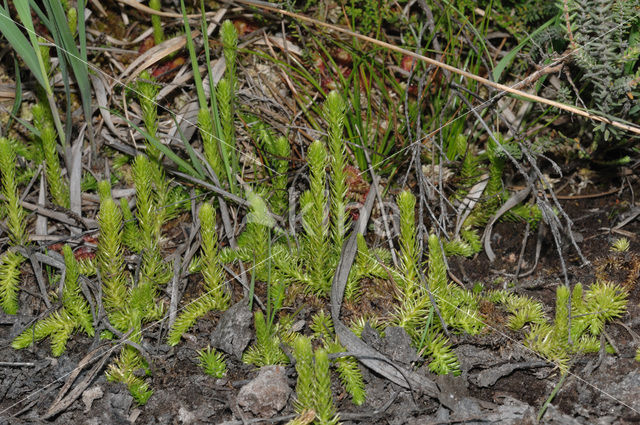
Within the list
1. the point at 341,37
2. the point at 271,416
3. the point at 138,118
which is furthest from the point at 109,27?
the point at 271,416

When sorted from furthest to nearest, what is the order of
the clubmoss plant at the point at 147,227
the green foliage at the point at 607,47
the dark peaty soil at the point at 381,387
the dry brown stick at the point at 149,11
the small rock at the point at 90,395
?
the dry brown stick at the point at 149,11, the clubmoss plant at the point at 147,227, the green foliage at the point at 607,47, the small rock at the point at 90,395, the dark peaty soil at the point at 381,387

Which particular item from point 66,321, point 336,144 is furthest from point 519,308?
point 66,321

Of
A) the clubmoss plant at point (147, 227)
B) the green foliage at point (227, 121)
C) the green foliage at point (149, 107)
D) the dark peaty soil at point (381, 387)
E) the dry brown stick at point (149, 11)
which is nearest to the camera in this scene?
the dark peaty soil at point (381, 387)

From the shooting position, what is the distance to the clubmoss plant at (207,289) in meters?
2.63

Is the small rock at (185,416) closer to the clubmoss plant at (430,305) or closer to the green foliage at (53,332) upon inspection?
the green foliage at (53,332)

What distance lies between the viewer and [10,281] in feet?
9.20

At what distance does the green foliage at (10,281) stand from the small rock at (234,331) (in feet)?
3.07

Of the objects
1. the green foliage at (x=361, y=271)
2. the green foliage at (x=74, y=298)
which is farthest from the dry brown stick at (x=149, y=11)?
the green foliage at (x=361, y=271)

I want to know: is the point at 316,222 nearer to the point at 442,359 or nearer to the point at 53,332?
the point at 442,359

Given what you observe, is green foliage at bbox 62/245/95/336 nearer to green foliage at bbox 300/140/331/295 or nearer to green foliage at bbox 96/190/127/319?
green foliage at bbox 96/190/127/319

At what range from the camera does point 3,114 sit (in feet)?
11.2

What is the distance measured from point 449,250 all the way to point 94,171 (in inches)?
75.1

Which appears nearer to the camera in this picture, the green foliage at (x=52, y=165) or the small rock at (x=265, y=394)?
the small rock at (x=265, y=394)

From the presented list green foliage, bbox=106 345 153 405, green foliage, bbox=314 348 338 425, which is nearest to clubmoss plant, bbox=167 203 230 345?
green foliage, bbox=106 345 153 405
